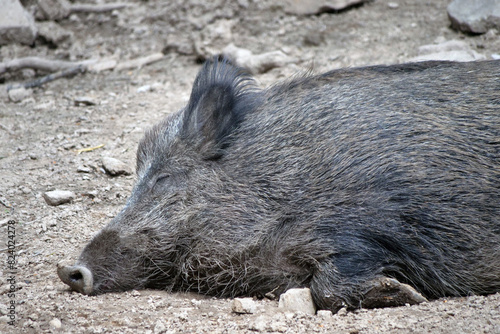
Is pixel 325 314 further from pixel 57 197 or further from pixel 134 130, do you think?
pixel 134 130

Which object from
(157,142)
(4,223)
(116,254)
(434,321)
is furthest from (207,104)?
(434,321)

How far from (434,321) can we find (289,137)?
1630mm

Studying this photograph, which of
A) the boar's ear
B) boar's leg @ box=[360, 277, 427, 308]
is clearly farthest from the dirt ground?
the boar's ear

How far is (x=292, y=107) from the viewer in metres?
4.29

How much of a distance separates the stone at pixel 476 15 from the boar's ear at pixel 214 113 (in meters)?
3.54

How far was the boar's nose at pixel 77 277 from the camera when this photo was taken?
375 centimetres

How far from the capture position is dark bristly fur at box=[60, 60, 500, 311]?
3639mm

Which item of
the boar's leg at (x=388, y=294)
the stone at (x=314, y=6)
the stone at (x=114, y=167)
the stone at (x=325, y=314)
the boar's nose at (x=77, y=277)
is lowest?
the stone at (x=114, y=167)

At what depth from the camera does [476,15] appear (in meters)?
6.66

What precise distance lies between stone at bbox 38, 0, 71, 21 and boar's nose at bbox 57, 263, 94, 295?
531 cm

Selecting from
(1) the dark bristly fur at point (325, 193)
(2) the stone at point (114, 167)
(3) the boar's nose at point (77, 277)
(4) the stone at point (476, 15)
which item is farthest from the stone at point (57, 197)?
(4) the stone at point (476, 15)

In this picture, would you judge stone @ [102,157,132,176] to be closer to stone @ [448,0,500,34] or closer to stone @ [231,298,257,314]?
stone @ [231,298,257,314]

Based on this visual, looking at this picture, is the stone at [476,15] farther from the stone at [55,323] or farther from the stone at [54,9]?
the stone at [55,323]

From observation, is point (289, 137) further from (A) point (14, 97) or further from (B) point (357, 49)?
(A) point (14, 97)
